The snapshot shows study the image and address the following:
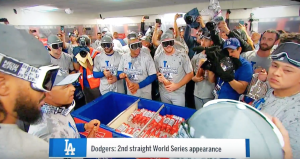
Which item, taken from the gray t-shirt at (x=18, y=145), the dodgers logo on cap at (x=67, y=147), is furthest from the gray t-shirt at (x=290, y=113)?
the gray t-shirt at (x=18, y=145)

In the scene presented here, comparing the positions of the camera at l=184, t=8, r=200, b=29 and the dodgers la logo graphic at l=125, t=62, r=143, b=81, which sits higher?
the camera at l=184, t=8, r=200, b=29

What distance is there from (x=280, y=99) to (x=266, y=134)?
0.66 metres

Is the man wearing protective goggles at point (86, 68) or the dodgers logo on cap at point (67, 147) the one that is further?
the man wearing protective goggles at point (86, 68)

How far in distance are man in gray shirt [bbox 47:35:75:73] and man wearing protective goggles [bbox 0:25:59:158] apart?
2.23 meters

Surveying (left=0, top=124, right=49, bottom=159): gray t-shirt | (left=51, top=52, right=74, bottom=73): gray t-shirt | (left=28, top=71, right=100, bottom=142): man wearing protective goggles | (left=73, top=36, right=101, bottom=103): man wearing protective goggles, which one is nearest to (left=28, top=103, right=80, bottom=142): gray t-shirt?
(left=28, top=71, right=100, bottom=142): man wearing protective goggles

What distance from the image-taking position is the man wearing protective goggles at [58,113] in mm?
947

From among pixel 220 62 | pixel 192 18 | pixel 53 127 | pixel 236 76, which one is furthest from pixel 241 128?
pixel 192 18

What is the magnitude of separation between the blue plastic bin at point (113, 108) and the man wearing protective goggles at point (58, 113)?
23.6 inches

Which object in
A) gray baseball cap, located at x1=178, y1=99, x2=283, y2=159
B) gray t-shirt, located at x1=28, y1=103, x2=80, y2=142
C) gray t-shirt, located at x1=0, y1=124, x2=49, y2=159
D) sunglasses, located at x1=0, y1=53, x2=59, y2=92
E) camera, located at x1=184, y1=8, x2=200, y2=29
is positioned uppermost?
camera, located at x1=184, y1=8, x2=200, y2=29

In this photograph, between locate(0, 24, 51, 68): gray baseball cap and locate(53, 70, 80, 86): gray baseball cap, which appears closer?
locate(0, 24, 51, 68): gray baseball cap

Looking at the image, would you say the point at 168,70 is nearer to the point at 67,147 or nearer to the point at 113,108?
the point at 113,108

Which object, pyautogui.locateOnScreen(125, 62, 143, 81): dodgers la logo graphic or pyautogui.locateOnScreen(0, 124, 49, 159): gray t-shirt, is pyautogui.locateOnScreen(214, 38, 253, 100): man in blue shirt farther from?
pyautogui.locateOnScreen(0, 124, 49, 159): gray t-shirt

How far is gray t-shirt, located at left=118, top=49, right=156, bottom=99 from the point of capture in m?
2.47

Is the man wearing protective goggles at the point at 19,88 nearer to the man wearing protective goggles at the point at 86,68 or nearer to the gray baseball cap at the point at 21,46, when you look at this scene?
the gray baseball cap at the point at 21,46
